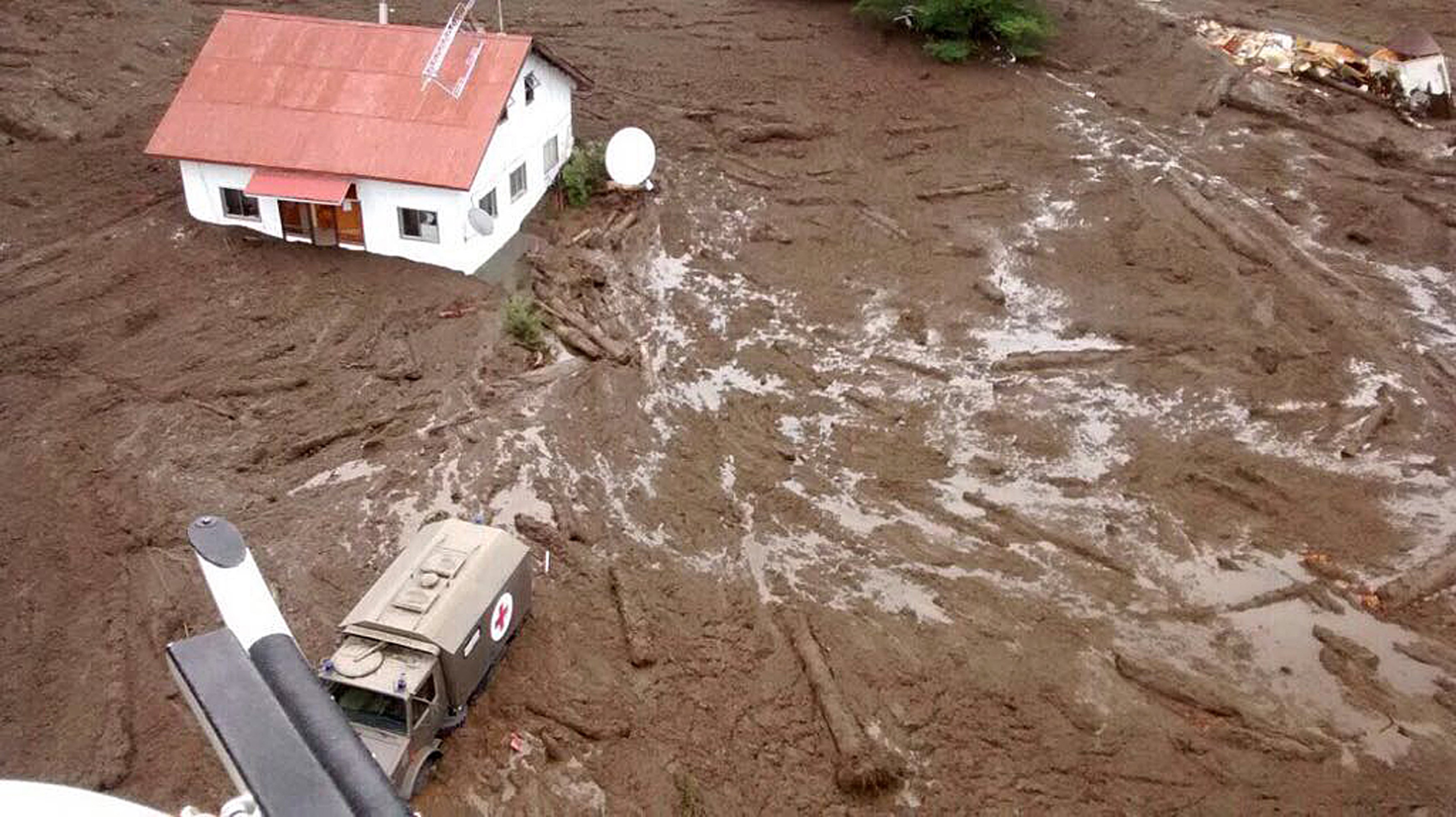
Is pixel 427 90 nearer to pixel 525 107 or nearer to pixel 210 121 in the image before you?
pixel 525 107

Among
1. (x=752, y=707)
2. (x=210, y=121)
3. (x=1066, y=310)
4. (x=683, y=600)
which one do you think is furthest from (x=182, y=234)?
(x=1066, y=310)

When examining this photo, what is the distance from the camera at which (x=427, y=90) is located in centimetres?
2088

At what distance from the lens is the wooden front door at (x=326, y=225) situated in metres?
20.8

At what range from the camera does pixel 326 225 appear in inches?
825

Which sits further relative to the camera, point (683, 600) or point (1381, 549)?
point (1381, 549)

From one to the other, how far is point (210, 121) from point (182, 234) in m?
2.33

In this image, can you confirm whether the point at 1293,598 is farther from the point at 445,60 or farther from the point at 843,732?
the point at 445,60

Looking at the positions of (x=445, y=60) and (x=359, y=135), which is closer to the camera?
(x=359, y=135)

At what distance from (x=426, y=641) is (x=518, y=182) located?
12.9 meters

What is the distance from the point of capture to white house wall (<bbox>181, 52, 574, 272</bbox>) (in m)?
20.1

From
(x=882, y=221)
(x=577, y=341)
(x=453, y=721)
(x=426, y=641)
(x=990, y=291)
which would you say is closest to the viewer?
(x=426, y=641)

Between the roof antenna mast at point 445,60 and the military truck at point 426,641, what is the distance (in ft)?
35.1

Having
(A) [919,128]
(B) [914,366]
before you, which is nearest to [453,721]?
(B) [914,366]

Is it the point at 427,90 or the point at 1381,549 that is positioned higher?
the point at 427,90
